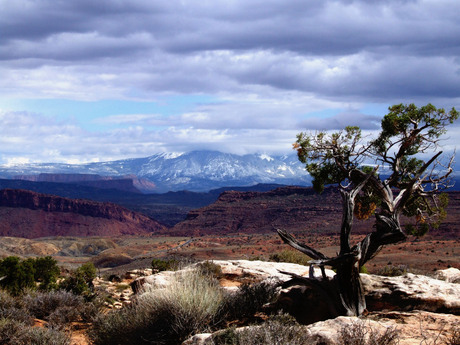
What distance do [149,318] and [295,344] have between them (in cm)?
381

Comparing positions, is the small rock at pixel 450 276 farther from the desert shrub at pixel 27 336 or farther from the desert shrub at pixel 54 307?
the desert shrub at pixel 27 336

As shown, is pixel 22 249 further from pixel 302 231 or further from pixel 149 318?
pixel 149 318

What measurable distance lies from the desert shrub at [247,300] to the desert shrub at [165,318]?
0.38m

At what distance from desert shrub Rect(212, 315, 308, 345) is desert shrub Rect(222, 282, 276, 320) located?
250cm

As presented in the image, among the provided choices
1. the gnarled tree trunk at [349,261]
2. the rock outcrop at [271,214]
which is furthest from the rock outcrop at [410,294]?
the rock outcrop at [271,214]

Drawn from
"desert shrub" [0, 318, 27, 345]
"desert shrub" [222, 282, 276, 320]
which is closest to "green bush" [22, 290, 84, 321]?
"desert shrub" [0, 318, 27, 345]

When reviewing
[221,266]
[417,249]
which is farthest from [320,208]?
[221,266]

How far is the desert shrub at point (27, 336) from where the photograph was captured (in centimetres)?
962

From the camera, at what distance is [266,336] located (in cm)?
717

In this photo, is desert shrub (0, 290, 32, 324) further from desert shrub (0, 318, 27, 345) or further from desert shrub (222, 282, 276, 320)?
desert shrub (222, 282, 276, 320)

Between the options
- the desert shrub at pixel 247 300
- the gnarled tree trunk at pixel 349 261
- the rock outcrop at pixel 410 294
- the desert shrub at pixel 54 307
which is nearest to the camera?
the gnarled tree trunk at pixel 349 261

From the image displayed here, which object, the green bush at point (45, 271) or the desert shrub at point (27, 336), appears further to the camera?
the green bush at point (45, 271)

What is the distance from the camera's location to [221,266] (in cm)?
1759

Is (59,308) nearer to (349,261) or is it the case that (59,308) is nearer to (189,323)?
(189,323)
